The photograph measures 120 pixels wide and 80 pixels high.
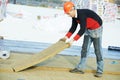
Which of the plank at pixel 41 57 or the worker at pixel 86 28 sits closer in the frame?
the worker at pixel 86 28

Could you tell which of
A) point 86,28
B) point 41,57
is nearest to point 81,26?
point 86,28

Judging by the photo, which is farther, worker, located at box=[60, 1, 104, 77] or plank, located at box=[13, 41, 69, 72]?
plank, located at box=[13, 41, 69, 72]

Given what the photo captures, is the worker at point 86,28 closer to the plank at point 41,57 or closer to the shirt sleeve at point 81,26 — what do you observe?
the shirt sleeve at point 81,26

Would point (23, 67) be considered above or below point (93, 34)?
below

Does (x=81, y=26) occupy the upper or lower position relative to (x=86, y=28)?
upper

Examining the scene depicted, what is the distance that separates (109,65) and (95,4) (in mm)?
2659

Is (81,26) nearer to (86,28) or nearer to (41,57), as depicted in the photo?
(86,28)

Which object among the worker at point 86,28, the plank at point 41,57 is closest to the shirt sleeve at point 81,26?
the worker at point 86,28

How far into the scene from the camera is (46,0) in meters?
8.85

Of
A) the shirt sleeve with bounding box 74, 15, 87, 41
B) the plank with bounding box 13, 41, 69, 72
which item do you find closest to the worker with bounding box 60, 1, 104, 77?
the shirt sleeve with bounding box 74, 15, 87, 41

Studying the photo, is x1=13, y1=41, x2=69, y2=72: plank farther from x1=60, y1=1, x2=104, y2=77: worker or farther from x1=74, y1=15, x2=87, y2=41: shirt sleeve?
x1=74, y1=15, x2=87, y2=41: shirt sleeve

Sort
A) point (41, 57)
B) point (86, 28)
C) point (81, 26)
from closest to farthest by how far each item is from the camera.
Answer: point (81, 26), point (86, 28), point (41, 57)

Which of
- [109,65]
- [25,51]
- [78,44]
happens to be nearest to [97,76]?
[109,65]

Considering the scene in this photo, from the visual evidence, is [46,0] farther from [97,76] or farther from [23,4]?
[97,76]
